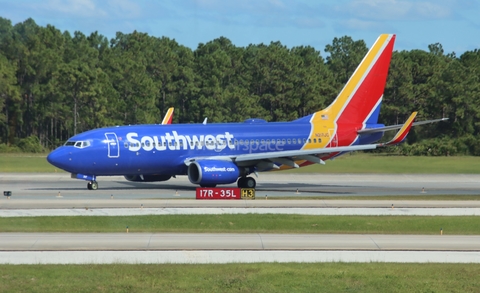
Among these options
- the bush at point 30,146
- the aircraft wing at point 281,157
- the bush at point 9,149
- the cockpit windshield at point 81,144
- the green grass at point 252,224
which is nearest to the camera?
the green grass at point 252,224

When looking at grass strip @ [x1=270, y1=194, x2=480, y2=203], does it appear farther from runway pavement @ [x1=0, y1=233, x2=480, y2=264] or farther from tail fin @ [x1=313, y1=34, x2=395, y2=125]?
runway pavement @ [x1=0, y1=233, x2=480, y2=264]

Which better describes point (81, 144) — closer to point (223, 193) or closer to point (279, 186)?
point (223, 193)

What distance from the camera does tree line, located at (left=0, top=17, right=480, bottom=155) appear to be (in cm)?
9694

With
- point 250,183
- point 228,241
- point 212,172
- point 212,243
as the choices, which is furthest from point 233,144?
point 212,243

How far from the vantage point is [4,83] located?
3971 inches

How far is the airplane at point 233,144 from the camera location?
4834cm

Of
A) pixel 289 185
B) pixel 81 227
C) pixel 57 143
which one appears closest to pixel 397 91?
pixel 57 143

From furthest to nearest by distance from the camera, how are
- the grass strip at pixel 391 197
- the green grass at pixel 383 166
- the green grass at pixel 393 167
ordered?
the green grass at pixel 383 166 → the green grass at pixel 393 167 → the grass strip at pixel 391 197

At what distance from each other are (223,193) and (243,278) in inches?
911

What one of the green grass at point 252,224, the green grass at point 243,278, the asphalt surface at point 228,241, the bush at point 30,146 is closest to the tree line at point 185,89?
the bush at point 30,146

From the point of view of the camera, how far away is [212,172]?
159 feet

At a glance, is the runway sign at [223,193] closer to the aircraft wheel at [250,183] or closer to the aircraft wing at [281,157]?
the aircraft wing at [281,157]

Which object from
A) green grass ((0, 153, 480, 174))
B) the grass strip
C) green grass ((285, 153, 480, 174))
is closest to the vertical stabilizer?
green grass ((285, 153, 480, 174))

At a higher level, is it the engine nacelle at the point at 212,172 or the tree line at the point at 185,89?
the tree line at the point at 185,89
